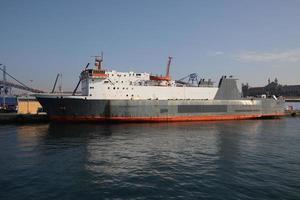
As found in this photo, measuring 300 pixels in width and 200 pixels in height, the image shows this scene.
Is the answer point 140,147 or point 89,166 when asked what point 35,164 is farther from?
point 140,147

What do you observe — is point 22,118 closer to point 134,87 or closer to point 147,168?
point 134,87

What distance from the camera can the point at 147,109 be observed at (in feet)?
147

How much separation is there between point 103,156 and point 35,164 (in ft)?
15.7

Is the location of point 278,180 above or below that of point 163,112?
below

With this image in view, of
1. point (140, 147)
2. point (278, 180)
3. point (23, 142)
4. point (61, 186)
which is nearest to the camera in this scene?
point (61, 186)

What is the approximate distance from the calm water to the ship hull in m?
12.8

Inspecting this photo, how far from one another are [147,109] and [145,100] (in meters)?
1.48

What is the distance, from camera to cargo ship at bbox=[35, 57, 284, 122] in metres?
42.0

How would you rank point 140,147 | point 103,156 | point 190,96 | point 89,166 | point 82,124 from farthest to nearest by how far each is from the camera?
point 190,96
point 82,124
point 140,147
point 103,156
point 89,166

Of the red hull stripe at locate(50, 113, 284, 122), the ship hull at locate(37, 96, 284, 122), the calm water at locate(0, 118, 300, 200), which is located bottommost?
the calm water at locate(0, 118, 300, 200)

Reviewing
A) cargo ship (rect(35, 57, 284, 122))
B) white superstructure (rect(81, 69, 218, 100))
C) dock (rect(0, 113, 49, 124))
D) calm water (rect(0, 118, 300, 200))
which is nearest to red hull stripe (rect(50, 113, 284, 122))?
cargo ship (rect(35, 57, 284, 122))

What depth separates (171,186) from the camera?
1430 centimetres

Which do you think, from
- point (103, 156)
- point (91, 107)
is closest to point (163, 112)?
point (91, 107)

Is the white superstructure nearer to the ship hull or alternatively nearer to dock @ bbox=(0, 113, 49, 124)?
the ship hull
